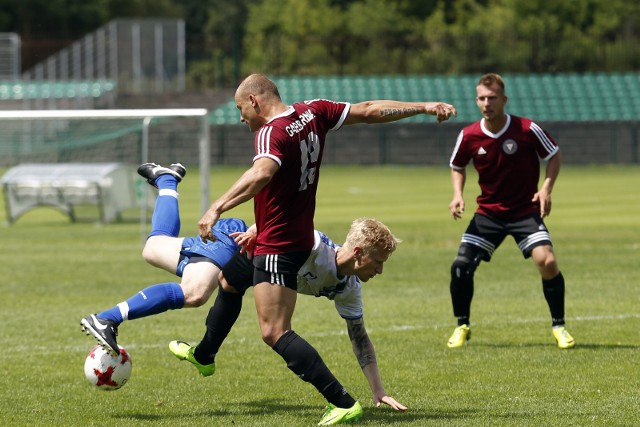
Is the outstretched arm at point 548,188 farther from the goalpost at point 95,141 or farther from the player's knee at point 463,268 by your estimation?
the goalpost at point 95,141

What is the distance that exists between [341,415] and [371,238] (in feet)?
3.25

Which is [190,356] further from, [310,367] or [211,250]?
[310,367]

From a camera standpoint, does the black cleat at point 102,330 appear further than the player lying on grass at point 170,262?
No

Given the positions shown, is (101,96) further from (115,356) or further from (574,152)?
(115,356)

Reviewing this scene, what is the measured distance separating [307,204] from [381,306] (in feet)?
18.2

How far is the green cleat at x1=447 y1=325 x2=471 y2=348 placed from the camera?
9250mm

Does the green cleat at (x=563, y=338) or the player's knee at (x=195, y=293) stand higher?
the player's knee at (x=195, y=293)

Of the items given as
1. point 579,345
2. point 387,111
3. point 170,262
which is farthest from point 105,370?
point 579,345

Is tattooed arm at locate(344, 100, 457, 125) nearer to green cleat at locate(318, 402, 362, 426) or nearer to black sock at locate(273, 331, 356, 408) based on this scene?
black sock at locate(273, 331, 356, 408)

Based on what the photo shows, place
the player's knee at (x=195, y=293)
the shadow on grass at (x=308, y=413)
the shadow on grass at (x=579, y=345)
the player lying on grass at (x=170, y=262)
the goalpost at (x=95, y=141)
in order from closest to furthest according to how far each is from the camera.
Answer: the shadow on grass at (x=308, y=413) → the player lying on grass at (x=170, y=262) → the player's knee at (x=195, y=293) → the shadow on grass at (x=579, y=345) → the goalpost at (x=95, y=141)

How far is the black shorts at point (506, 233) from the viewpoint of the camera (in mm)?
9391

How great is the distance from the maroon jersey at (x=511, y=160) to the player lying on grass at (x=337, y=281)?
9.78 ft

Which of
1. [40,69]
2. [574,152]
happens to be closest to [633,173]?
[574,152]

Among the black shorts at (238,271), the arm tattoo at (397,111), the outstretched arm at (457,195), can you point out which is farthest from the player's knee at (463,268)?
the arm tattoo at (397,111)
